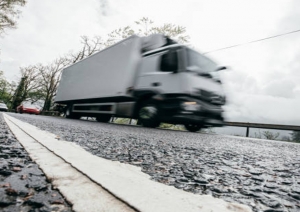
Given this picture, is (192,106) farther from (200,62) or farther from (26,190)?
(26,190)

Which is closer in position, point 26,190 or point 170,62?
point 26,190

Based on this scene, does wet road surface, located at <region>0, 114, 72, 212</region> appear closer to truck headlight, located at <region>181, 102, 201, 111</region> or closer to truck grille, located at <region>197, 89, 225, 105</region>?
truck headlight, located at <region>181, 102, 201, 111</region>

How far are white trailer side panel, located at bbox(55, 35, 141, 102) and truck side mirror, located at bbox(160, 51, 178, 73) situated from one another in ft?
6.38

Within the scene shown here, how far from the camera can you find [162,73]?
7.16 metres

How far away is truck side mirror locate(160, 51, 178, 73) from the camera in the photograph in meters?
6.81

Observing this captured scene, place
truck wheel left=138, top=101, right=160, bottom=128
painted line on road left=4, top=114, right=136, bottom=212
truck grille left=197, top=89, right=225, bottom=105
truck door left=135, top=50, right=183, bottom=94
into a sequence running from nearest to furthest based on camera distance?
1. painted line on road left=4, top=114, right=136, bottom=212
2. truck grille left=197, top=89, right=225, bottom=105
3. truck door left=135, top=50, right=183, bottom=94
4. truck wheel left=138, top=101, right=160, bottom=128

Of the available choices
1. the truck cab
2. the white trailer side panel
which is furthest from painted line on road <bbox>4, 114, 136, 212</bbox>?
the white trailer side panel

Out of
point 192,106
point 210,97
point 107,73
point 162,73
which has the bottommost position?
point 192,106

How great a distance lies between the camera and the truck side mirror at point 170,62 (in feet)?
22.3

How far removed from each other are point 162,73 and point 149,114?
1.43 m

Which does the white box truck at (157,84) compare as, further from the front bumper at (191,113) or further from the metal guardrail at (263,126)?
the metal guardrail at (263,126)

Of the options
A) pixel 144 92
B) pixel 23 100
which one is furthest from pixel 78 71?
pixel 23 100

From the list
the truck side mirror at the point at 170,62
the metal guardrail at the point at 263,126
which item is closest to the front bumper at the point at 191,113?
the metal guardrail at the point at 263,126

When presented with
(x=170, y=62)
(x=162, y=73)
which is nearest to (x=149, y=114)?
(x=162, y=73)
